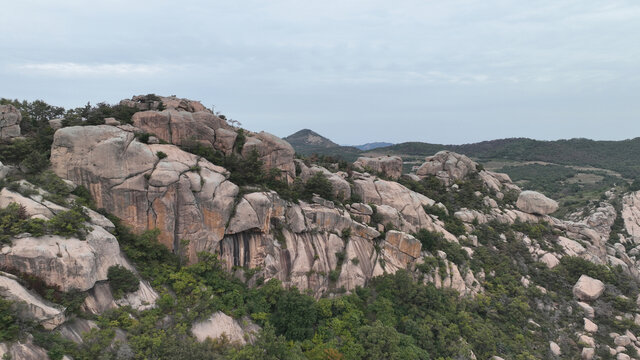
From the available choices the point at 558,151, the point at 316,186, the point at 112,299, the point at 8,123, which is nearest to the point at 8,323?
the point at 112,299

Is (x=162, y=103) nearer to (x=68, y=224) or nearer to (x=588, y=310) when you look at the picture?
(x=68, y=224)

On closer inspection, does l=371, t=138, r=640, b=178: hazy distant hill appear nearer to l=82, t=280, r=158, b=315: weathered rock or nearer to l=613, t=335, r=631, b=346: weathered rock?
l=613, t=335, r=631, b=346: weathered rock

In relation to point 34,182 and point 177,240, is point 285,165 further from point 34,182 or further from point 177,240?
point 34,182

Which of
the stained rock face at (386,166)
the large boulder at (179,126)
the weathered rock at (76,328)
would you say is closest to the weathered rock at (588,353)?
the stained rock face at (386,166)

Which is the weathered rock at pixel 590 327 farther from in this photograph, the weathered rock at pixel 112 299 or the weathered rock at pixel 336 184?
the weathered rock at pixel 112 299

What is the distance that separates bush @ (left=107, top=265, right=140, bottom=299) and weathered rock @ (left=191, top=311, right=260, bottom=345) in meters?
5.03

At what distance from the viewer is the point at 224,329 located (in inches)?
845

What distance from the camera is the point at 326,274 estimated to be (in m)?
29.1

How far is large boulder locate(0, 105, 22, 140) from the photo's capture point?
954 inches

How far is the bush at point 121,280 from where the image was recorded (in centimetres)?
1956

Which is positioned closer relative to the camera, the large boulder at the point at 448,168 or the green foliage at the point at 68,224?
the green foliage at the point at 68,224

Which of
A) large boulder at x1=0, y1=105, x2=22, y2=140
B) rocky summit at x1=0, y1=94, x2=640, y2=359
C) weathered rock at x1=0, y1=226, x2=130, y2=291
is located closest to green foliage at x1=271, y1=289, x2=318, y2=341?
rocky summit at x1=0, y1=94, x2=640, y2=359

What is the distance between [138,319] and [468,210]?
4237 centimetres

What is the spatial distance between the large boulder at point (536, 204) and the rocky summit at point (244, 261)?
497cm
